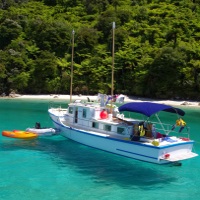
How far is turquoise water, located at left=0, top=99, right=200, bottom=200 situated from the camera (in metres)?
14.8

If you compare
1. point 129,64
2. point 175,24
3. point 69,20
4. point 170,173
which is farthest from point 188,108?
point 69,20

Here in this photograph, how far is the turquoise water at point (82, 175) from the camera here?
1476cm

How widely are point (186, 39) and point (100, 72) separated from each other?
72.2 feet

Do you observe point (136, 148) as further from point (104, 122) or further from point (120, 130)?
point (104, 122)

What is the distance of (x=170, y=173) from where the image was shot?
18344 millimetres

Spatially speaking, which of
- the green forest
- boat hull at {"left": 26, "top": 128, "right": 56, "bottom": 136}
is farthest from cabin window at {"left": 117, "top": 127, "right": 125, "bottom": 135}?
the green forest

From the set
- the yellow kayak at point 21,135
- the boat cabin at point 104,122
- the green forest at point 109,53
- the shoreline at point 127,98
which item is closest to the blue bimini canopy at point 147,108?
the boat cabin at point 104,122

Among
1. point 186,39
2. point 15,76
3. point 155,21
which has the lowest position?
point 15,76

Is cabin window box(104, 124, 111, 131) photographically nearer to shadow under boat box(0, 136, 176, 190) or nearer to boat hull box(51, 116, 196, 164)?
boat hull box(51, 116, 196, 164)

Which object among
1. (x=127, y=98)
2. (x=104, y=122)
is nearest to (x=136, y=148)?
(x=104, y=122)

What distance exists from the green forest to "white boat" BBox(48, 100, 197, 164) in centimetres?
4220

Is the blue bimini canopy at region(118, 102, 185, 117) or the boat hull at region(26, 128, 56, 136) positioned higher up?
the blue bimini canopy at region(118, 102, 185, 117)

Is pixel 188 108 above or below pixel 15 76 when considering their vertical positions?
below

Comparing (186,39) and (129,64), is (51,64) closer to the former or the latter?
(129,64)
